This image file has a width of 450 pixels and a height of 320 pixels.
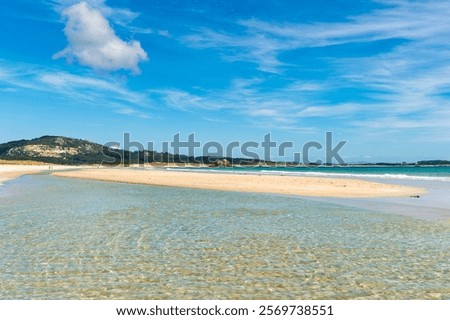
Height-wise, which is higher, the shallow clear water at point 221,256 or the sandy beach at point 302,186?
the shallow clear water at point 221,256

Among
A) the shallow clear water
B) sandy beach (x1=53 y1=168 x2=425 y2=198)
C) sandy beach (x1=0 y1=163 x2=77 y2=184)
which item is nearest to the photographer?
the shallow clear water

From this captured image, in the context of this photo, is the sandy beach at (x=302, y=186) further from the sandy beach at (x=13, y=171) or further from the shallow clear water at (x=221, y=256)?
the sandy beach at (x=13, y=171)

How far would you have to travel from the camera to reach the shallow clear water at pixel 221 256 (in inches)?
360

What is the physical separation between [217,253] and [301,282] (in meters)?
3.54

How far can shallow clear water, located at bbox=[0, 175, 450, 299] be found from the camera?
30.0 ft

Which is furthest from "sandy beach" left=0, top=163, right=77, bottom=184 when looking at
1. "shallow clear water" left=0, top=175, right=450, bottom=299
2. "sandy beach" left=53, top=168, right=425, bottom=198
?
"shallow clear water" left=0, top=175, right=450, bottom=299

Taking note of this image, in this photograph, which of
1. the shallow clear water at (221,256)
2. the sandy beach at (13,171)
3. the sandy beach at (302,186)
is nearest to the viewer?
the shallow clear water at (221,256)

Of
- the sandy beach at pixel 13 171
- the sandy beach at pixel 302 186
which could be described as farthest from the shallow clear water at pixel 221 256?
the sandy beach at pixel 13 171

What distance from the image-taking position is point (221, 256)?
1223 centimetres

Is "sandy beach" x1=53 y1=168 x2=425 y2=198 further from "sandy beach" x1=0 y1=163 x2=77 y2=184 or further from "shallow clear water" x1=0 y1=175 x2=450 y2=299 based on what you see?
"sandy beach" x1=0 y1=163 x2=77 y2=184

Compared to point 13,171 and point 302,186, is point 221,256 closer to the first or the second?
point 302,186

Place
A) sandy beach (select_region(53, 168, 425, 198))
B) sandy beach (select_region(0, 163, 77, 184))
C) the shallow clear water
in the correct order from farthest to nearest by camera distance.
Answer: sandy beach (select_region(0, 163, 77, 184))
sandy beach (select_region(53, 168, 425, 198))
the shallow clear water
